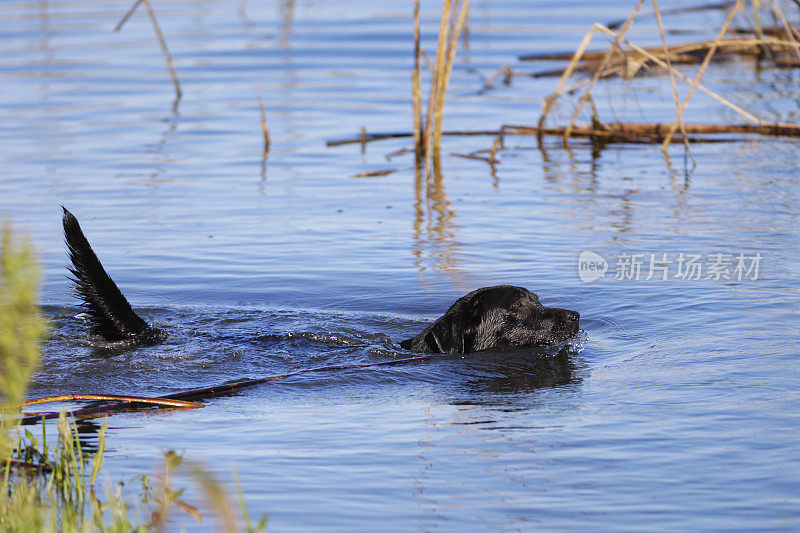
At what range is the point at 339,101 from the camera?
600 inches

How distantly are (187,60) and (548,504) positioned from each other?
15.7 m

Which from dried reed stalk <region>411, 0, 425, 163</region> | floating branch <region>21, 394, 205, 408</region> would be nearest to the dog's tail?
floating branch <region>21, 394, 205, 408</region>

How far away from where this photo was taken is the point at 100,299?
596 cm

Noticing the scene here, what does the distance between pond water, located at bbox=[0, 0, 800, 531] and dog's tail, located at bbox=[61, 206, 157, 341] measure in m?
0.18

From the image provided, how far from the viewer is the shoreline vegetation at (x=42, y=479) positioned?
3201mm

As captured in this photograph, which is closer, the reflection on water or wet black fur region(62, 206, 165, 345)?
wet black fur region(62, 206, 165, 345)

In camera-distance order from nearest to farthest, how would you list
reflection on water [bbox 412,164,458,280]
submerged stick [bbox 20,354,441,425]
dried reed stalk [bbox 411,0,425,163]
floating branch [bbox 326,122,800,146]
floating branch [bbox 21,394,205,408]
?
1. floating branch [bbox 21,394,205,408]
2. submerged stick [bbox 20,354,441,425]
3. reflection on water [bbox 412,164,458,280]
4. dried reed stalk [bbox 411,0,425,163]
5. floating branch [bbox 326,122,800,146]

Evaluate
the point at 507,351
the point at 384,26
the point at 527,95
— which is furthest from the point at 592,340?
the point at 384,26

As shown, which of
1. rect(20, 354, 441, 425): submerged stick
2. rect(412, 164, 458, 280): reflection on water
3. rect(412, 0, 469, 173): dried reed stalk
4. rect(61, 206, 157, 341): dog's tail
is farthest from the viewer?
rect(412, 0, 469, 173): dried reed stalk

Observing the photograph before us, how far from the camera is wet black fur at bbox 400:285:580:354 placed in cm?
647

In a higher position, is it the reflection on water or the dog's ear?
the reflection on water

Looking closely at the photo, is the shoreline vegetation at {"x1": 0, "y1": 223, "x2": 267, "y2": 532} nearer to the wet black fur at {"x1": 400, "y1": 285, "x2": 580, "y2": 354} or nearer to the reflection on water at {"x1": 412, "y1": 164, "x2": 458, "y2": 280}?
the wet black fur at {"x1": 400, "y1": 285, "x2": 580, "y2": 354}

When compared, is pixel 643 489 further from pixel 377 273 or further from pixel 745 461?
pixel 377 273

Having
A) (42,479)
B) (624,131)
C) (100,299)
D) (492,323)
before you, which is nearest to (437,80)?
(624,131)
